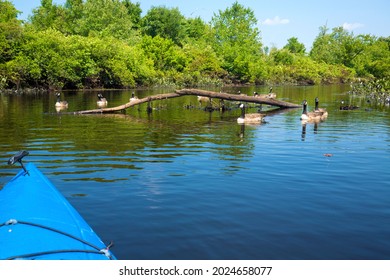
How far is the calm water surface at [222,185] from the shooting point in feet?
25.7

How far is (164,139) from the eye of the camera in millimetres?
19453

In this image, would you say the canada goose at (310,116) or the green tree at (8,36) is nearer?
the canada goose at (310,116)

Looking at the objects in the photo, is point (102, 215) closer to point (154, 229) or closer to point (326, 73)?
point (154, 229)

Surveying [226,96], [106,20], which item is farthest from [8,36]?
[226,96]

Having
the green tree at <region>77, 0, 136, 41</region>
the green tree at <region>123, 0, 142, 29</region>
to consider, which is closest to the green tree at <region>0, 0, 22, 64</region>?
the green tree at <region>77, 0, 136, 41</region>

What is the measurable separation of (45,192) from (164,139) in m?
11.9

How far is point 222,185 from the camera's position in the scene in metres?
11.7

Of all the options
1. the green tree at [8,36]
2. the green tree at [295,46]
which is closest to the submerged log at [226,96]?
the green tree at [8,36]

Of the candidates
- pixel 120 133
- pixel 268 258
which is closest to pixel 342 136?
pixel 120 133

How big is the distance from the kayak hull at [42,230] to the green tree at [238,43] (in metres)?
89.3

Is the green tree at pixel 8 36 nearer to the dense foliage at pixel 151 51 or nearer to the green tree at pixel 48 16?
the dense foliage at pixel 151 51

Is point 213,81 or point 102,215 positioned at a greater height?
point 213,81

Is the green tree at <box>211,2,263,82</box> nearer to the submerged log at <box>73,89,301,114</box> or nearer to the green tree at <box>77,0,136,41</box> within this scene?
the green tree at <box>77,0,136,41</box>

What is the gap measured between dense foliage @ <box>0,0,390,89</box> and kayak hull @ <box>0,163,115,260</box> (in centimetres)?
4854
